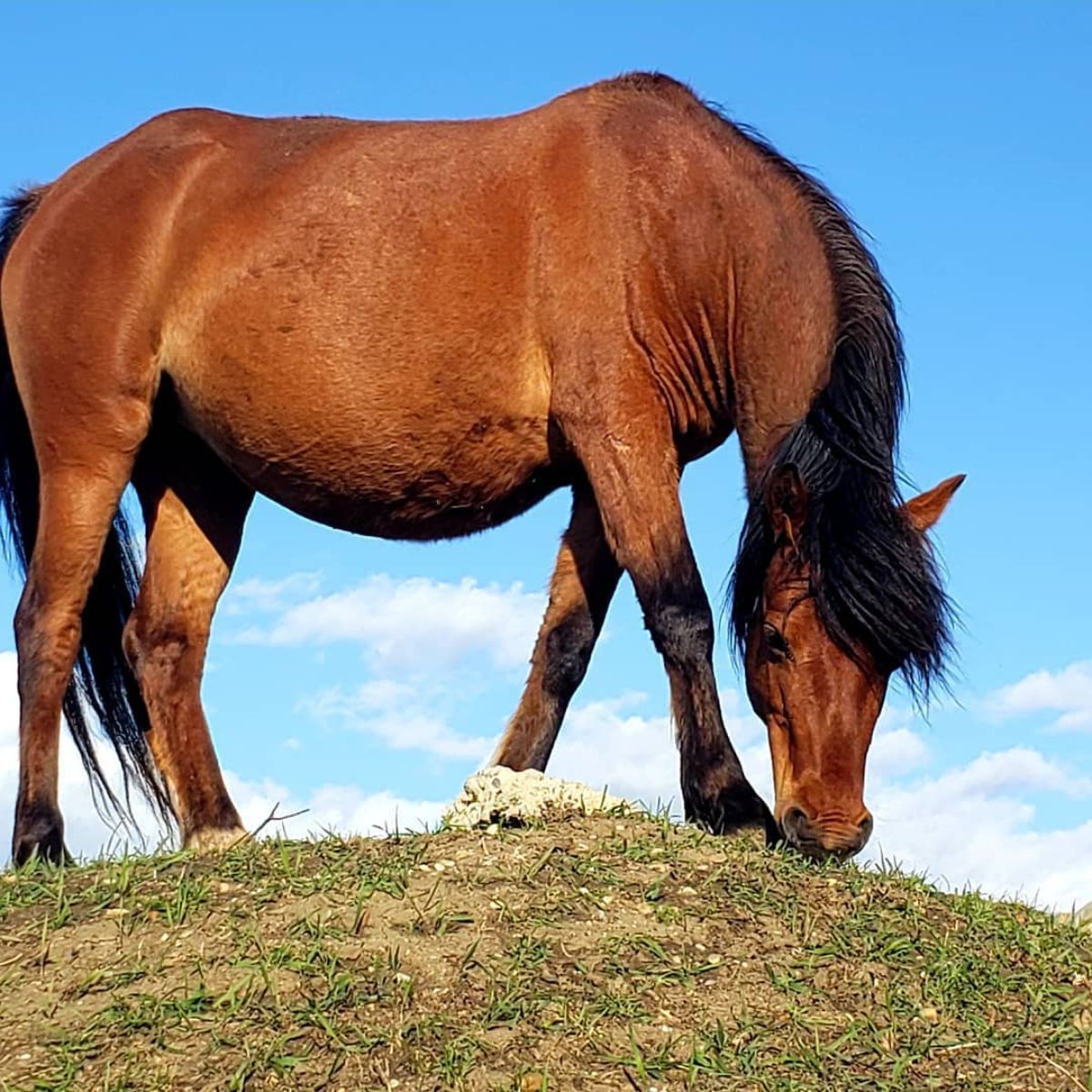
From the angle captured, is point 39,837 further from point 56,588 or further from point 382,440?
point 382,440

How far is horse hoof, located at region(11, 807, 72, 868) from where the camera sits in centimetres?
675

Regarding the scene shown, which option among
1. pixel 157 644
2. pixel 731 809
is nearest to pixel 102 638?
pixel 157 644

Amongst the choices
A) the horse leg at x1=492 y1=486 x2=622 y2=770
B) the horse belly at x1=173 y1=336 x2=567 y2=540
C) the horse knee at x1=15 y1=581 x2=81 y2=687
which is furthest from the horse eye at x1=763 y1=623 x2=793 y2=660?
the horse knee at x1=15 y1=581 x2=81 y2=687

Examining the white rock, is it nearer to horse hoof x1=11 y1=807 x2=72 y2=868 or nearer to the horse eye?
the horse eye

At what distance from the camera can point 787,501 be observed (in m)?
6.08

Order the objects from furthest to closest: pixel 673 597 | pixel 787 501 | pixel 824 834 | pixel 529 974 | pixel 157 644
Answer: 1. pixel 157 644
2. pixel 673 597
3. pixel 787 501
4. pixel 824 834
5. pixel 529 974

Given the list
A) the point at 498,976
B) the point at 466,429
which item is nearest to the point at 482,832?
the point at 498,976

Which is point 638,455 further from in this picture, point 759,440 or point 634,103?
point 634,103

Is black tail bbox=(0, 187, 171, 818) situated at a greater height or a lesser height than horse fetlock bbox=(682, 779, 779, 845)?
greater

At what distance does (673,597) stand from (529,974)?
6.13 feet

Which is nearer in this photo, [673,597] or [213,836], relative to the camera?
[673,597]

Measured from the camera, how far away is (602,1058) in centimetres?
439

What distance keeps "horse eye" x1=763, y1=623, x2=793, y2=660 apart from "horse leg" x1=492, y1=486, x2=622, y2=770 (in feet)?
3.33

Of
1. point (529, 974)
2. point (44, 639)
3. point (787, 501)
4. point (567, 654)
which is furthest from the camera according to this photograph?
point (44, 639)
